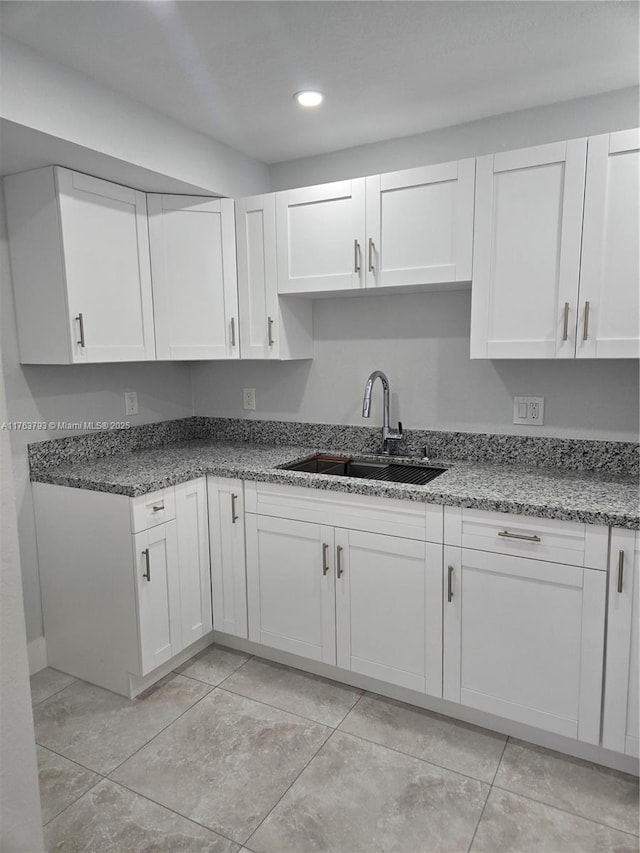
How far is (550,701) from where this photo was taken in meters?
1.89

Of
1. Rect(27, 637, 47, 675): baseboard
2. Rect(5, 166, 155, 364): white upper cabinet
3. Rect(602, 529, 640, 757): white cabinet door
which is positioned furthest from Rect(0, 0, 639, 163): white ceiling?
Rect(27, 637, 47, 675): baseboard

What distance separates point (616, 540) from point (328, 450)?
1.45 meters

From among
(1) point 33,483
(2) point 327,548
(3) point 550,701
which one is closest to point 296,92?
(2) point 327,548

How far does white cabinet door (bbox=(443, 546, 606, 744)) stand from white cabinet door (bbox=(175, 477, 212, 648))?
110 cm

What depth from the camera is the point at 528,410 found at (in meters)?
2.38

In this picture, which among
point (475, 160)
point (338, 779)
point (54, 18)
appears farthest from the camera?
point (475, 160)

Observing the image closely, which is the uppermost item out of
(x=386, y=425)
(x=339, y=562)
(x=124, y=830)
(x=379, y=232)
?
(x=379, y=232)

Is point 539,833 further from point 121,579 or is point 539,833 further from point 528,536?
point 121,579

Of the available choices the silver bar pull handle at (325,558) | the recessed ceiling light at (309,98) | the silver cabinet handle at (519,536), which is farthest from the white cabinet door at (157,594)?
the recessed ceiling light at (309,98)

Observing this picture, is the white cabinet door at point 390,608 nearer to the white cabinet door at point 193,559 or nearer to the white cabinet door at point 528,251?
the white cabinet door at point 193,559

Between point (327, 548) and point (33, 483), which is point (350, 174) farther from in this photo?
point (33, 483)

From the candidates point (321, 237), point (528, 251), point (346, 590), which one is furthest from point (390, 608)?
point (321, 237)

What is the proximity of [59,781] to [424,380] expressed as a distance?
2.10 metres

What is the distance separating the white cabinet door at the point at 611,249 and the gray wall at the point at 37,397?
6.99 ft
